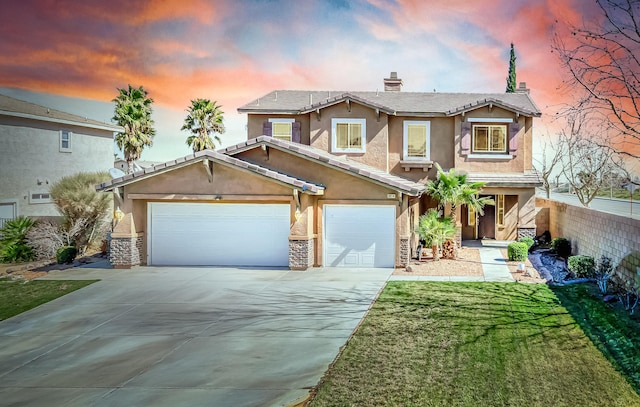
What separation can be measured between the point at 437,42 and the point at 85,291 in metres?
20.3

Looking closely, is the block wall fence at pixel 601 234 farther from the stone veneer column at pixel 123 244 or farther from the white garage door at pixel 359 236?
the stone veneer column at pixel 123 244

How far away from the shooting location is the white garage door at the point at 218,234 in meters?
18.4

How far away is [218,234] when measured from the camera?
1866cm

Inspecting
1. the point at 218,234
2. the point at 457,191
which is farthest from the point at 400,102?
the point at 218,234

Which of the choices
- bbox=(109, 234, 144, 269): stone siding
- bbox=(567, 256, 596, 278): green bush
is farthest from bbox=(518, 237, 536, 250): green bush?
bbox=(109, 234, 144, 269): stone siding

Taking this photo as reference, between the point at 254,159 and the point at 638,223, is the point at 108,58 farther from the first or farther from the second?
the point at 638,223

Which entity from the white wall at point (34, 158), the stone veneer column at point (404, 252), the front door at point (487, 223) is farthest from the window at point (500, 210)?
the white wall at point (34, 158)

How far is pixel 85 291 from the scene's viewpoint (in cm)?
1452

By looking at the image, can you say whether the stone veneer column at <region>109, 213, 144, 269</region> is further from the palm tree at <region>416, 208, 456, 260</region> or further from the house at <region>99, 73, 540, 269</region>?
the palm tree at <region>416, 208, 456, 260</region>

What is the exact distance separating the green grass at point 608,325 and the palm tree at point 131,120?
31823 millimetres

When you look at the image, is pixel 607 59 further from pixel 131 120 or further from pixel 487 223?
pixel 131 120

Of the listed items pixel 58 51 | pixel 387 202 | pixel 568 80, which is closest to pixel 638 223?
pixel 568 80

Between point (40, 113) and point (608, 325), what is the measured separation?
27552mm

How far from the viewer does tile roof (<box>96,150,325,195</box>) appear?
17.2 metres
